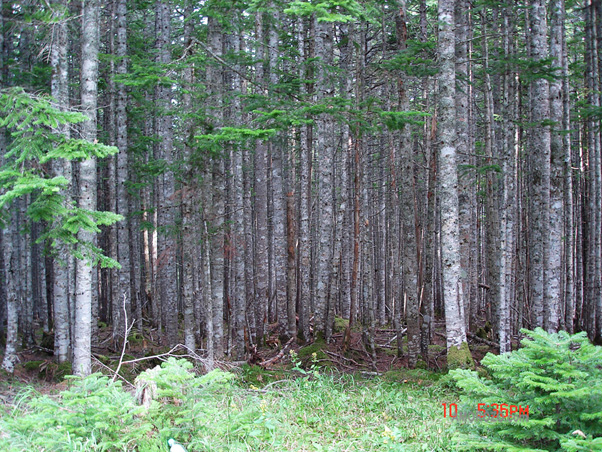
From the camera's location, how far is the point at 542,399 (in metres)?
3.61

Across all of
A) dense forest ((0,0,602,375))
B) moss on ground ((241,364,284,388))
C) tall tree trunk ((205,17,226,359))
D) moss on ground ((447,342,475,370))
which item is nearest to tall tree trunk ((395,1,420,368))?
dense forest ((0,0,602,375))

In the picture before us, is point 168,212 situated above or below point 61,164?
below

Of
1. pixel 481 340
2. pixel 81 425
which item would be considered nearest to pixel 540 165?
pixel 481 340

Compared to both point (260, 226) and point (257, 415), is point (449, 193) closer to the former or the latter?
point (257, 415)

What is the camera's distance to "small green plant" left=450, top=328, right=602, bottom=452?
3.57 meters

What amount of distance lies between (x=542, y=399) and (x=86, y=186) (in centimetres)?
691

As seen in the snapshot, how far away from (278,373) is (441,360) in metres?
3.97

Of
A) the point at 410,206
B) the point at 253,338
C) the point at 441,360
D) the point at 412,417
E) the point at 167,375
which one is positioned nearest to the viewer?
the point at 167,375

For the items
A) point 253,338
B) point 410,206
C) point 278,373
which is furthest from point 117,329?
point 410,206

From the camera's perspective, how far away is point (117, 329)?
40.1ft

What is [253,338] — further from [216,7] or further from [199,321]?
[216,7]

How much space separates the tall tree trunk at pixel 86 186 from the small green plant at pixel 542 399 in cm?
583

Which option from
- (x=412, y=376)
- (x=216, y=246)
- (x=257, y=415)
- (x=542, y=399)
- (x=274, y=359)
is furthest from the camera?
(x=274, y=359)

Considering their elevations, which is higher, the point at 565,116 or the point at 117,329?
the point at 565,116
